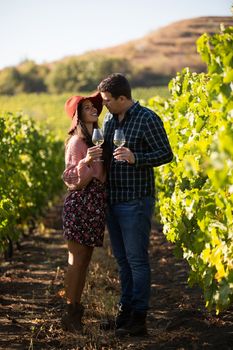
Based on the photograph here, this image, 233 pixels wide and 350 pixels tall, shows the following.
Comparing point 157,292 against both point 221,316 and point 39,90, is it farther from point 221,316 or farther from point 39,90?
point 39,90

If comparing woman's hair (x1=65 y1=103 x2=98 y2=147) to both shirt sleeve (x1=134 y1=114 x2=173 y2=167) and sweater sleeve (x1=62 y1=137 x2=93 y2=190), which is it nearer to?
sweater sleeve (x1=62 y1=137 x2=93 y2=190)

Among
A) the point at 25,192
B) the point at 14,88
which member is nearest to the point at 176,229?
the point at 25,192

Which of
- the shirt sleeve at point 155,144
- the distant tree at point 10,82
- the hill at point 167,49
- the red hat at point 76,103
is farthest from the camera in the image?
the hill at point 167,49

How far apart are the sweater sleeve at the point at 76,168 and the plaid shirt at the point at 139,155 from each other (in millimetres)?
178

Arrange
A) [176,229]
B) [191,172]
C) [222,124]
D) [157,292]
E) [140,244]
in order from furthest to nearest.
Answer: [157,292], [176,229], [140,244], [191,172], [222,124]

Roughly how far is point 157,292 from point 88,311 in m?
1.26

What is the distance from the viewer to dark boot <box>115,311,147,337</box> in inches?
186

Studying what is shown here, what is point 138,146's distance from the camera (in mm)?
4652

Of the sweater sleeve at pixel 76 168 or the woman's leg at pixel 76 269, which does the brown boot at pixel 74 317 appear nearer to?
the woman's leg at pixel 76 269

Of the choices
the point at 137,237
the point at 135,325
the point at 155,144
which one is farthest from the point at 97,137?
the point at 135,325

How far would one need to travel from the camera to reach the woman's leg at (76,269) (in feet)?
15.8

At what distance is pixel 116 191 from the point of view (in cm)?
469

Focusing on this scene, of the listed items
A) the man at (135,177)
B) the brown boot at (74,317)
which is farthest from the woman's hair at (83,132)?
the brown boot at (74,317)

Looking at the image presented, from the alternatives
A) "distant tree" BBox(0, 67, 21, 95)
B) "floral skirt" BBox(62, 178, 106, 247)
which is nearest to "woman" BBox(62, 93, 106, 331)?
"floral skirt" BBox(62, 178, 106, 247)
